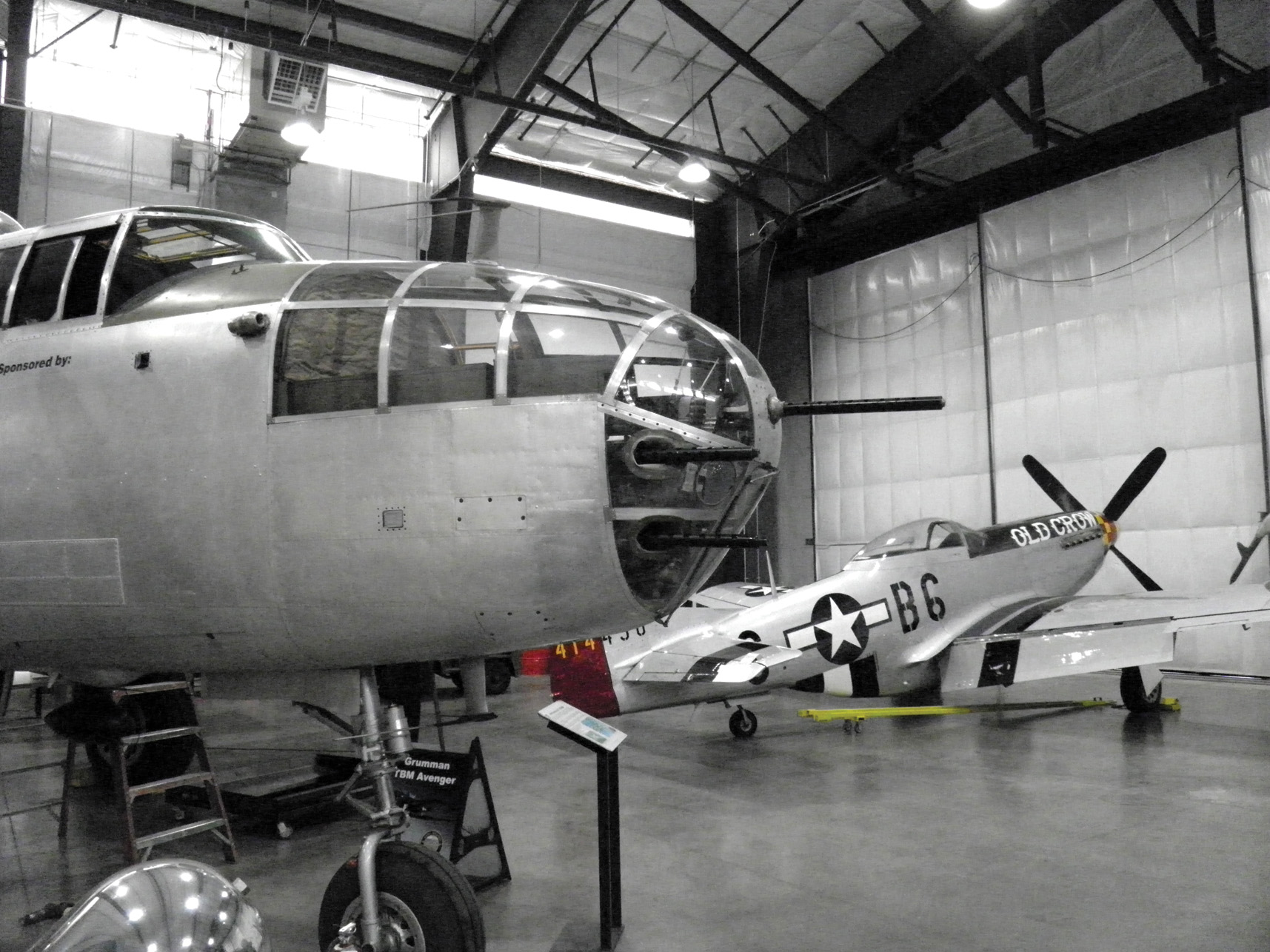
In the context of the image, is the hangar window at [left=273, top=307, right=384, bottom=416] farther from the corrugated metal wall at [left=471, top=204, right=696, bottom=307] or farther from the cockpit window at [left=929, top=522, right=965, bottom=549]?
the corrugated metal wall at [left=471, top=204, right=696, bottom=307]

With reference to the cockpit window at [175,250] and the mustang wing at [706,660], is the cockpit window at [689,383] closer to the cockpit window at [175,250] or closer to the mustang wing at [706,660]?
the cockpit window at [175,250]

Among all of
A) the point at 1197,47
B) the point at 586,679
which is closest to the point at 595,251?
the point at 1197,47

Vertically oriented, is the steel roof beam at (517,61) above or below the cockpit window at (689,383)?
above

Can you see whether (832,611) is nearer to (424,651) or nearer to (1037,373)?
(424,651)

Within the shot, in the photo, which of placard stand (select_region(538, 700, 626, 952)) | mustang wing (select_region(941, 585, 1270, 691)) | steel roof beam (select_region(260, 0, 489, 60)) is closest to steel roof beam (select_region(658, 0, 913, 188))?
steel roof beam (select_region(260, 0, 489, 60))

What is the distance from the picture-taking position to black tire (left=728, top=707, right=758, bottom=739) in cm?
848

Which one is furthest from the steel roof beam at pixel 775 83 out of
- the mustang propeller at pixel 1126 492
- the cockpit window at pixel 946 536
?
the cockpit window at pixel 946 536

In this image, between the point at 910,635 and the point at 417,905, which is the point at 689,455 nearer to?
the point at 417,905

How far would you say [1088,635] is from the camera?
844cm

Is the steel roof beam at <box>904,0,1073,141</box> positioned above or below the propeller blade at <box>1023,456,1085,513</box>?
above

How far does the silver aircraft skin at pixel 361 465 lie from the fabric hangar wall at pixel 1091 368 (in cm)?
1243

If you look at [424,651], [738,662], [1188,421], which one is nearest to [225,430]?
[424,651]

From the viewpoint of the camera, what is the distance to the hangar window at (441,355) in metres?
2.78

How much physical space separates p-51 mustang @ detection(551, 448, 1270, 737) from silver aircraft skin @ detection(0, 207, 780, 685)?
4.39 metres
